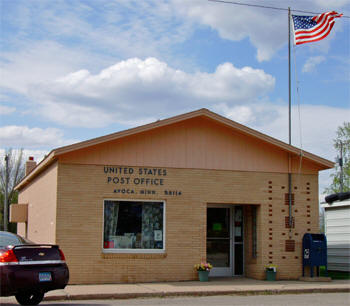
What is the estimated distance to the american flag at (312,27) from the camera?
18.4 m

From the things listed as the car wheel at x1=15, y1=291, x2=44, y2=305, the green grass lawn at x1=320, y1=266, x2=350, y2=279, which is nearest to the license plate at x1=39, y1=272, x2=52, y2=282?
the car wheel at x1=15, y1=291, x2=44, y2=305

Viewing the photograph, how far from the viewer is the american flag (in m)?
18.4

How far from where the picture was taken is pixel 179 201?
16.6m

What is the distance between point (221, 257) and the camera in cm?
1803

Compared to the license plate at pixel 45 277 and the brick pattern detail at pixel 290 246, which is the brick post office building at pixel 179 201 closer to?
the brick pattern detail at pixel 290 246

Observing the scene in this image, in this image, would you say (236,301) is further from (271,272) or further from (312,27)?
(312,27)

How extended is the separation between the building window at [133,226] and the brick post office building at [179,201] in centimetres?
3

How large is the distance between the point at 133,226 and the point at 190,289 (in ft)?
9.84

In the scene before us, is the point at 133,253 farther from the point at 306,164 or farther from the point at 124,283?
the point at 306,164

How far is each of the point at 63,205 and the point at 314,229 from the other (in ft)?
→ 25.0

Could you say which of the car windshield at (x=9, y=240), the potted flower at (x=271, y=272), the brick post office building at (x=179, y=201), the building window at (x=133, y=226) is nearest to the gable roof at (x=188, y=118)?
the brick post office building at (x=179, y=201)

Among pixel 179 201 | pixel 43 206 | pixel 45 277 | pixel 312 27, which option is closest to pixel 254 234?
pixel 179 201

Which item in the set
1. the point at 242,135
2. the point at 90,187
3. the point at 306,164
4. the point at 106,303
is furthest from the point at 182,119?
the point at 106,303

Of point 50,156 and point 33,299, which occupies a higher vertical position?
point 50,156
